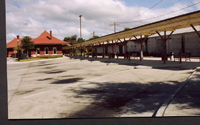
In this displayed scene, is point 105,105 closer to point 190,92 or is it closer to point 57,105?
point 57,105

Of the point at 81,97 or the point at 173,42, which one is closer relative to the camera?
the point at 81,97

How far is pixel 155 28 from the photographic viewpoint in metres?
16.6

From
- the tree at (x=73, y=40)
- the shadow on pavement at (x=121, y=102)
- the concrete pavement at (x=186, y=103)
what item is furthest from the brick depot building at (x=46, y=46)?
the tree at (x=73, y=40)

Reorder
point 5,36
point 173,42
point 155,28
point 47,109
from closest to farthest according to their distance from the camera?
1. point 5,36
2. point 47,109
3. point 155,28
4. point 173,42

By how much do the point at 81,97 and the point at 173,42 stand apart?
2612 centimetres

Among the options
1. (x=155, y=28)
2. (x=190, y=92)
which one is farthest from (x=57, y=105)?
(x=155, y=28)

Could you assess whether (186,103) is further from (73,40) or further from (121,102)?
(73,40)

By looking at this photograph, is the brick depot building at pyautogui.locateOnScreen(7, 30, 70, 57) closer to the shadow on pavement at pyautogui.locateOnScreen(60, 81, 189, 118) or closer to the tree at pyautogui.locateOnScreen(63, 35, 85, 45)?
the shadow on pavement at pyautogui.locateOnScreen(60, 81, 189, 118)

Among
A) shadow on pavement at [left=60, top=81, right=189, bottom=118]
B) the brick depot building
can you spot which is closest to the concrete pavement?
shadow on pavement at [left=60, top=81, right=189, bottom=118]

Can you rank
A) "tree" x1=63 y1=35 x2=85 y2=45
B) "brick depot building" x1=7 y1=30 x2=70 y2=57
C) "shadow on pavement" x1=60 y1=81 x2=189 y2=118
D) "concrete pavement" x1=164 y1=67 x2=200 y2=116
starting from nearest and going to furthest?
1. "concrete pavement" x1=164 y1=67 x2=200 y2=116
2. "shadow on pavement" x1=60 y1=81 x2=189 y2=118
3. "brick depot building" x1=7 y1=30 x2=70 y2=57
4. "tree" x1=63 y1=35 x2=85 y2=45

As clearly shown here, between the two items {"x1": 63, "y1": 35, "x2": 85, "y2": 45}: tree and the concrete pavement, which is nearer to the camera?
the concrete pavement

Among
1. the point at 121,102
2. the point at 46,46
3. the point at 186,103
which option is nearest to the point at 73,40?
the point at 46,46

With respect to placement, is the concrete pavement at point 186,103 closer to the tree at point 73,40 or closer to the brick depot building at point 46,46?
the brick depot building at point 46,46

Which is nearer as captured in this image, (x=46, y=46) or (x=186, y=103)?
(x=186, y=103)
